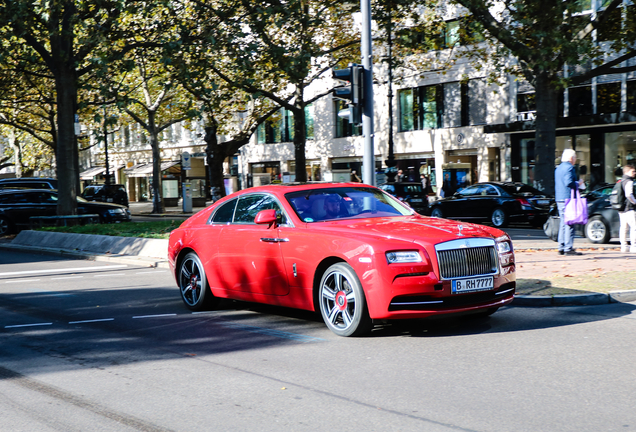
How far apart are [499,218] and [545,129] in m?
3.23

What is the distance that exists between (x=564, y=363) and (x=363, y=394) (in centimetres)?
183

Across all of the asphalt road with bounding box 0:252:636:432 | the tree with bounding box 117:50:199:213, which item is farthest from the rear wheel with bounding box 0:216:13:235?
the asphalt road with bounding box 0:252:636:432

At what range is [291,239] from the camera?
7.90m

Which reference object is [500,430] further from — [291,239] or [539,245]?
[539,245]

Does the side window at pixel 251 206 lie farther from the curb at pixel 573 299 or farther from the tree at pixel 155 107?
the tree at pixel 155 107

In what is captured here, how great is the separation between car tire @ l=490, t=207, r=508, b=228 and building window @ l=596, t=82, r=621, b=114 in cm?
1225

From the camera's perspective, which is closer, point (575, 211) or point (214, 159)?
point (575, 211)

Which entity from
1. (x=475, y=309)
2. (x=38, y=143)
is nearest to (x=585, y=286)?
(x=475, y=309)

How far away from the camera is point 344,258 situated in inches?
283

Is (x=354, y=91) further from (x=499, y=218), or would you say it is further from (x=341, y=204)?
(x=499, y=218)

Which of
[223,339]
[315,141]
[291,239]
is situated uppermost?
[315,141]

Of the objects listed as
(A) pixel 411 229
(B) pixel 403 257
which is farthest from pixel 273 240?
(B) pixel 403 257

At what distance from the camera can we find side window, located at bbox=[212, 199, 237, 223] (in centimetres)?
912

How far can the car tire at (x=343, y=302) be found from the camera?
7.11 meters
